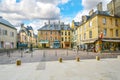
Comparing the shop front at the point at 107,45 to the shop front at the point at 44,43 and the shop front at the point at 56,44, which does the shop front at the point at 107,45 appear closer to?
the shop front at the point at 56,44

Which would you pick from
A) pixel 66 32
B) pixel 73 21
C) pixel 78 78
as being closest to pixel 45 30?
pixel 66 32

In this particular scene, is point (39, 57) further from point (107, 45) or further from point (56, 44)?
point (56, 44)

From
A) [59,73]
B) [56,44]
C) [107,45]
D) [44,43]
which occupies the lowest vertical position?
[59,73]

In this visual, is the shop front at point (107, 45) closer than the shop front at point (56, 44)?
Yes

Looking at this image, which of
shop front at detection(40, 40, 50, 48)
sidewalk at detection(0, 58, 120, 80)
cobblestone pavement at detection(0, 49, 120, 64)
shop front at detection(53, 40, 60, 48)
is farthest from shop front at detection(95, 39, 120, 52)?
shop front at detection(40, 40, 50, 48)

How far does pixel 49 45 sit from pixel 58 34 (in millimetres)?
6552

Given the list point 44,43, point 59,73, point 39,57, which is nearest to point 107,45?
point 39,57

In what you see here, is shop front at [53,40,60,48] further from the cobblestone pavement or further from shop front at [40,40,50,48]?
the cobblestone pavement

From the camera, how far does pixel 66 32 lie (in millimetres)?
65875

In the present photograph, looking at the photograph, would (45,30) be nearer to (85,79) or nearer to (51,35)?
(51,35)

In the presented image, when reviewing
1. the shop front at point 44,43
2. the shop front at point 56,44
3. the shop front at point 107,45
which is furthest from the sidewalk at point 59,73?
the shop front at point 56,44

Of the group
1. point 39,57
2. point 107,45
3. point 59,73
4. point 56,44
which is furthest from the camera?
point 56,44

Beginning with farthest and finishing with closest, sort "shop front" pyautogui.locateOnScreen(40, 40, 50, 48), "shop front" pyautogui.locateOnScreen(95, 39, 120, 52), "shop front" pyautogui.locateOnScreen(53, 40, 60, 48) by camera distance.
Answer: "shop front" pyautogui.locateOnScreen(53, 40, 60, 48)
"shop front" pyautogui.locateOnScreen(40, 40, 50, 48)
"shop front" pyautogui.locateOnScreen(95, 39, 120, 52)

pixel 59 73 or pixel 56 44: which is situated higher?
pixel 56 44
